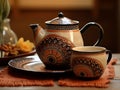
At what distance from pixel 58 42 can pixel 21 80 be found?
0.47 ft

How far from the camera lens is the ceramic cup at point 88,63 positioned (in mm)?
831

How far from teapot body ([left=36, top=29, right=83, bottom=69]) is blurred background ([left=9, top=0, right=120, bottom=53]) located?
215cm

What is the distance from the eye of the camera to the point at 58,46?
898mm

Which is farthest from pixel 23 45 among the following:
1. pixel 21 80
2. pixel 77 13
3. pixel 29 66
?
pixel 77 13

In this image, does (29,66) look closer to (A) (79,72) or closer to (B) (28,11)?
(A) (79,72)

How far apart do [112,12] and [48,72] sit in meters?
2.33

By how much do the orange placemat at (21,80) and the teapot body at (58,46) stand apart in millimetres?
69

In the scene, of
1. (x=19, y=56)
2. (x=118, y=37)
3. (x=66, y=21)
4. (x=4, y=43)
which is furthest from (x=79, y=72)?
(x=118, y=37)

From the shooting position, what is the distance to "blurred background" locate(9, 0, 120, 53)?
3.07 m

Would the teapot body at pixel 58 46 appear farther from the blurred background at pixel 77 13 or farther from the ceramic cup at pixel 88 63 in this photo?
the blurred background at pixel 77 13

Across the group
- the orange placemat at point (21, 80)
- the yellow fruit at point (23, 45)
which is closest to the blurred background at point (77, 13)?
the yellow fruit at point (23, 45)

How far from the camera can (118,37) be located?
3.04m

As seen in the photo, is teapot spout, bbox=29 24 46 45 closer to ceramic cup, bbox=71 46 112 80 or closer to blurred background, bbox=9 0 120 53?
ceramic cup, bbox=71 46 112 80

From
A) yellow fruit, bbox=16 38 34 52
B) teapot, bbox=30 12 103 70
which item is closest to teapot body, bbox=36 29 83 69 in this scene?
teapot, bbox=30 12 103 70
